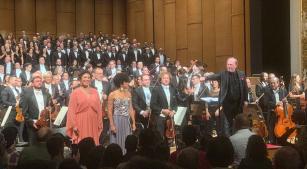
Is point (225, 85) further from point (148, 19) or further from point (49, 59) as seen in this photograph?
point (148, 19)

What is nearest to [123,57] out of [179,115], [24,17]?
[24,17]

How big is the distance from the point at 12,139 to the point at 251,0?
1225 cm

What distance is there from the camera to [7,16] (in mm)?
22062

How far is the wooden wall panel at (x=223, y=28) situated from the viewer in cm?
1748

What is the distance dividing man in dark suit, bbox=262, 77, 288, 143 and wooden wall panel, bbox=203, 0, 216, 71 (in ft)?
25.5

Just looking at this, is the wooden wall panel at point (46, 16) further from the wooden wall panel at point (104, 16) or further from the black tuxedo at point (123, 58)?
the black tuxedo at point (123, 58)

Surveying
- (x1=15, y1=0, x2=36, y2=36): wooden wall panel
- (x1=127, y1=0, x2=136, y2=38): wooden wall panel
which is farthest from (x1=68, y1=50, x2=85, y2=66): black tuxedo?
(x1=127, y1=0, x2=136, y2=38): wooden wall panel

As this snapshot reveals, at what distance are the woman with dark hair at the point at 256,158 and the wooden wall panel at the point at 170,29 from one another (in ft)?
54.3

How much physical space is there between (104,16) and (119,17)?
66 centimetres

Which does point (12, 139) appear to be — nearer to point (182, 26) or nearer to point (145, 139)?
point (145, 139)

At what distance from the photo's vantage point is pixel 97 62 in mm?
17516

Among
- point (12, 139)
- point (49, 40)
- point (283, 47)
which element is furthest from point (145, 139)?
point (49, 40)

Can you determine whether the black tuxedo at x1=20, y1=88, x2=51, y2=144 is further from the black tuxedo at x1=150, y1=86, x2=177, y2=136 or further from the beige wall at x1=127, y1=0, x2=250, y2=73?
the beige wall at x1=127, y1=0, x2=250, y2=73

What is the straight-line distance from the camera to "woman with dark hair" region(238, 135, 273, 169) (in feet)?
12.1
